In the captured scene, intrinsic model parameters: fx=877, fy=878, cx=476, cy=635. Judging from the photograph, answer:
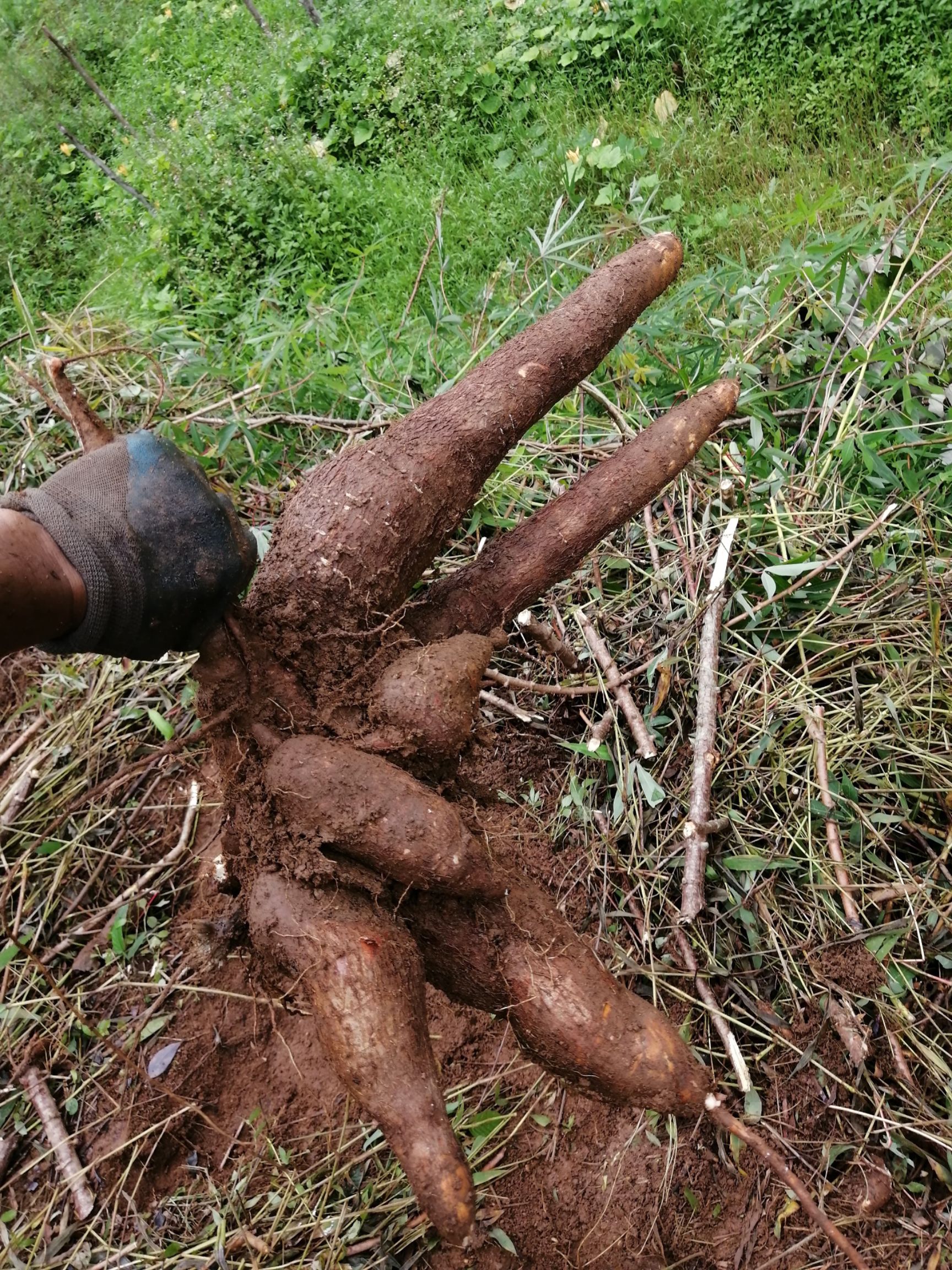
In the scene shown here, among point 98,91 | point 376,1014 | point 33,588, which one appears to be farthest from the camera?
point 98,91

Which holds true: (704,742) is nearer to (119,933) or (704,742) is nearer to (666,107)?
(119,933)

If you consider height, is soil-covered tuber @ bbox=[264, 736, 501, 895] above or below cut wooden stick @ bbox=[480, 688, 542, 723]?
above

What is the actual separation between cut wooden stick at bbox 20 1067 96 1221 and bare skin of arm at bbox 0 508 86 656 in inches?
43.7

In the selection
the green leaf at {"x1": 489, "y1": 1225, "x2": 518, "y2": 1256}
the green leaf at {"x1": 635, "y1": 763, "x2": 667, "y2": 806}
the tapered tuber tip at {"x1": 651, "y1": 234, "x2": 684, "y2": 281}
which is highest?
the tapered tuber tip at {"x1": 651, "y1": 234, "x2": 684, "y2": 281}

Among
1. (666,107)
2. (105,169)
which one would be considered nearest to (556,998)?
(666,107)

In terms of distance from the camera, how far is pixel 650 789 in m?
1.75

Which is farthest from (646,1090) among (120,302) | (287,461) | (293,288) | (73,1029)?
(120,302)

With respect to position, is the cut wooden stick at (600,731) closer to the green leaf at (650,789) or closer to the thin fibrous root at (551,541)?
the green leaf at (650,789)

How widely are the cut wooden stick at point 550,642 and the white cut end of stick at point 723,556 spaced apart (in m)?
0.34

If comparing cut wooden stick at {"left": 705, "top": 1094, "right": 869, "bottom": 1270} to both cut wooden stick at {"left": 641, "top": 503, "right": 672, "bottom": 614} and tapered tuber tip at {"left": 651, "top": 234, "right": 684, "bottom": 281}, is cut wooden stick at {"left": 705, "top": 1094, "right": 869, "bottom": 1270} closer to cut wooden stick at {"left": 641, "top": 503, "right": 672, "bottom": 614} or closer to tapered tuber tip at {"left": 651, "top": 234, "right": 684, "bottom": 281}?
cut wooden stick at {"left": 641, "top": 503, "right": 672, "bottom": 614}

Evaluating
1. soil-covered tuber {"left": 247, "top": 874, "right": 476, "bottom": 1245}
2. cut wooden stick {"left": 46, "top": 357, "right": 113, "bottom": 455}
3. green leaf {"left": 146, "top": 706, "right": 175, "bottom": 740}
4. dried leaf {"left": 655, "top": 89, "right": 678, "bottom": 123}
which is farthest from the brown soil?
dried leaf {"left": 655, "top": 89, "right": 678, "bottom": 123}

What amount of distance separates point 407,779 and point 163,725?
3.14ft

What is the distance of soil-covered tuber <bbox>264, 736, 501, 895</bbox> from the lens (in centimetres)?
126

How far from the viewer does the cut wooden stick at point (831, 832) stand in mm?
1579
